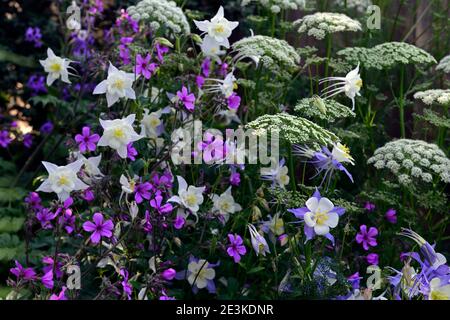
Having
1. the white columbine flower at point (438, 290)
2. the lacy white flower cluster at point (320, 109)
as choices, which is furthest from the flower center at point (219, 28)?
the white columbine flower at point (438, 290)

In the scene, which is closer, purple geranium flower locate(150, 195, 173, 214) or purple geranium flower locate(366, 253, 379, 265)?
purple geranium flower locate(150, 195, 173, 214)

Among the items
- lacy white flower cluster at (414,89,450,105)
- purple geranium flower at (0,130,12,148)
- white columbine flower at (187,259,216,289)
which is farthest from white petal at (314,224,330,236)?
purple geranium flower at (0,130,12,148)

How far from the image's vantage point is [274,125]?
7.16 ft

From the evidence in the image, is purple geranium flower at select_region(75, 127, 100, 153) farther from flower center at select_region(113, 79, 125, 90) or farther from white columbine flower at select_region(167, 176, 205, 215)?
white columbine flower at select_region(167, 176, 205, 215)

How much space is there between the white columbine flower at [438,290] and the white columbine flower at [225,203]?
35.6 inches

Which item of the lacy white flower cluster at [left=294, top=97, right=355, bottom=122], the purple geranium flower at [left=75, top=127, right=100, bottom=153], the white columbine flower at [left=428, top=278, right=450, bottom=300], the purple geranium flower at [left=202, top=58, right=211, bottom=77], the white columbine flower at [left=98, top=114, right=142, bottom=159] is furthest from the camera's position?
the purple geranium flower at [left=202, top=58, right=211, bottom=77]

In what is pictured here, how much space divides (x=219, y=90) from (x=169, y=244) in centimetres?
79

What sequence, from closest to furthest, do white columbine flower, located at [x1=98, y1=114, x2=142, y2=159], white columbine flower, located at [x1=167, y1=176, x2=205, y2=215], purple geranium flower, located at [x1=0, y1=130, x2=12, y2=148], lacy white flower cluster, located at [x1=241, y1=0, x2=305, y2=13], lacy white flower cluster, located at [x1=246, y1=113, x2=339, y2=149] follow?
lacy white flower cluster, located at [x1=246, y1=113, x2=339, y2=149] < white columbine flower, located at [x1=98, y1=114, x2=142, y2=159] < white columbine flower, located at [x1=167, y1=176, x2=205, y2=215] < lacy white flower cluster, located at [x1=241, y1=0, x2=305, y2=13] < purple geranium flower, located at [x1=0, y1=130, x2=12, y2=148]

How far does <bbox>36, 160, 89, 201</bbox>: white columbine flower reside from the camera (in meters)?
2.49

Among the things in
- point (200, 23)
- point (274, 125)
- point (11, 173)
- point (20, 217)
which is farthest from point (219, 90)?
point (11, 173)

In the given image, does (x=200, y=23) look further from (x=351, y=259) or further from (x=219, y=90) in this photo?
(x=351, y=259)

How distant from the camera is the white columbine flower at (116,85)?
106 inches

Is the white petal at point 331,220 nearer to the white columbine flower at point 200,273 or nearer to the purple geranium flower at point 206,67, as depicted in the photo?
the white columbine flower at point 200,273

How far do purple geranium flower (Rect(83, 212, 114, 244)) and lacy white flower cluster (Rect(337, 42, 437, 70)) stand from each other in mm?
1304
